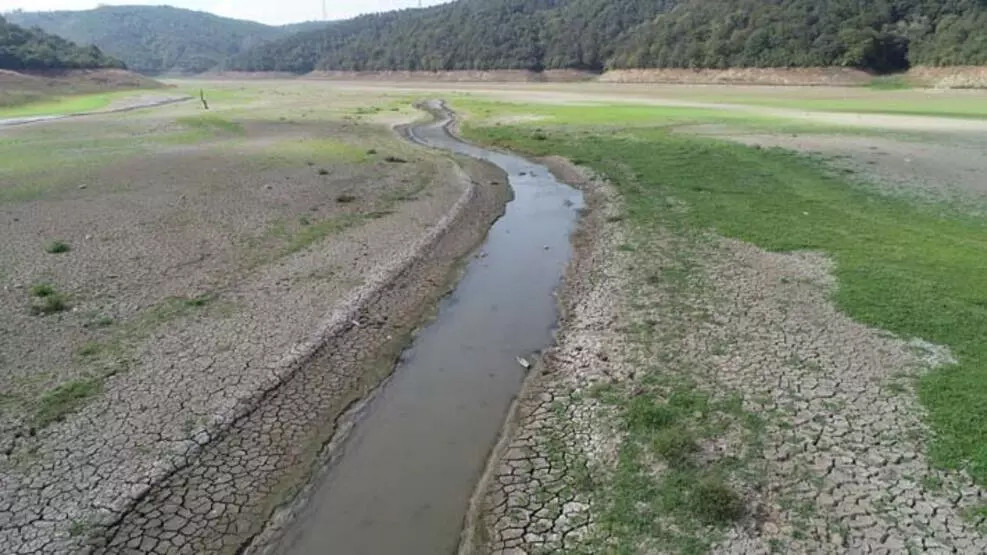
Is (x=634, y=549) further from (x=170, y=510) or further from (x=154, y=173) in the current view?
(x=154, y=173)

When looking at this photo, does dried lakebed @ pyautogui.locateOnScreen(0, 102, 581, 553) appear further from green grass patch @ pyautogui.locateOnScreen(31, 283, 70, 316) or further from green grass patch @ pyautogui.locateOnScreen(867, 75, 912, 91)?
green grass patch @ pyautogui.locateOnScreen(867, 75, 912, 91)

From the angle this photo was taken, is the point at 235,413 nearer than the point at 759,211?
Yes

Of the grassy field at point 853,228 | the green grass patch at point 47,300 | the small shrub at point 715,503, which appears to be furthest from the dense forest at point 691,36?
the green grass patch at point 47,300

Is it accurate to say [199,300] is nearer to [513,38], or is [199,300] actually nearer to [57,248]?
[57,248]

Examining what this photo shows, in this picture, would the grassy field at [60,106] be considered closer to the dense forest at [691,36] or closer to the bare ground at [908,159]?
the bare ground at [908,159]

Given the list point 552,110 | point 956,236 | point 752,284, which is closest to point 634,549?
point 752,284

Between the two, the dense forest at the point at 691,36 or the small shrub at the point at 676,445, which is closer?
the small shrub at the point at 676,445
